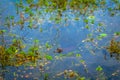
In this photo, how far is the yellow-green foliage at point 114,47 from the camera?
9297 millimetres

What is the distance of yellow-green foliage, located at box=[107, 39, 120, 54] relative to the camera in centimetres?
930

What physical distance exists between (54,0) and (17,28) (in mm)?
1747

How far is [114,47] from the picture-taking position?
9398mm

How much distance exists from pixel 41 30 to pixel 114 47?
124 inches

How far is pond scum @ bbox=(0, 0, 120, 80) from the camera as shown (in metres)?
8.80

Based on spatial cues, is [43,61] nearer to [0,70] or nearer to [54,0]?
[0,70]

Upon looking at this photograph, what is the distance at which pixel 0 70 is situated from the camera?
868 cm

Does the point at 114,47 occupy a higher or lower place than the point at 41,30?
lower

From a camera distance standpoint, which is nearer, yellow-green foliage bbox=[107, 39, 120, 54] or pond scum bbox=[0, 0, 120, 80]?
pond scum bbox=[0, 0, 120, 80]

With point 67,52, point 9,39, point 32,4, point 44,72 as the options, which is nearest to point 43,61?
point 44,72

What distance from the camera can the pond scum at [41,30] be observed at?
28.9 ft

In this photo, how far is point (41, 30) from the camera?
37.7 ft

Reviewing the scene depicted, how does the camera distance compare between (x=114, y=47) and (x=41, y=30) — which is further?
(x=41, y=30)

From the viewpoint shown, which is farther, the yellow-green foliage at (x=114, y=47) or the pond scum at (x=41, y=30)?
the yellow-green foliage at (x=114, y=47)
